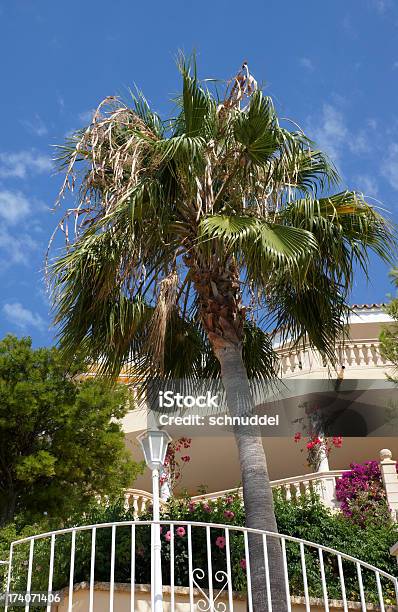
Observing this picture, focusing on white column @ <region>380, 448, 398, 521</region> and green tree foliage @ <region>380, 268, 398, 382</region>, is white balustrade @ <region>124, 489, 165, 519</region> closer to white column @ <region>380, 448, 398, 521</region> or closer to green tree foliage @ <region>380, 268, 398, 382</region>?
white column @ <region>380, 448, 398, 521</region>

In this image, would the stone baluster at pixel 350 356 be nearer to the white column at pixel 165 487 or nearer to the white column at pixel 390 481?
the white column at pixel 390 481

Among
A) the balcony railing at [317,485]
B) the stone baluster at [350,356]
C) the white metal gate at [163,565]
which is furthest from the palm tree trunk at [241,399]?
the stone baluster at [350,356]

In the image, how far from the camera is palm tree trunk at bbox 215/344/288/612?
656cm

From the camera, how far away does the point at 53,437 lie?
11.8 m

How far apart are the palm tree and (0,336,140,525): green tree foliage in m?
2.99

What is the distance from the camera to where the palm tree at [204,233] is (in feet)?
25.4

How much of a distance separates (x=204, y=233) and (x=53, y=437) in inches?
230

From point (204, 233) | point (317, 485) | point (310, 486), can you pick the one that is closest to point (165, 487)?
point (310, 486)

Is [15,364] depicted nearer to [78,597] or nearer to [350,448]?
[78,597]

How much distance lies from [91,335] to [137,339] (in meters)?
0.72

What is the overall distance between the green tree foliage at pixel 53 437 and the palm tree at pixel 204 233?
2993 millimetres

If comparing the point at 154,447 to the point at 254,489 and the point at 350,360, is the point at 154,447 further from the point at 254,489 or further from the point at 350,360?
the point at 350,360

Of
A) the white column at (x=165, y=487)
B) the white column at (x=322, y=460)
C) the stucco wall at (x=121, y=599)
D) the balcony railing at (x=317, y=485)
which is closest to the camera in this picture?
the stucco wall at (x=121, y=599)

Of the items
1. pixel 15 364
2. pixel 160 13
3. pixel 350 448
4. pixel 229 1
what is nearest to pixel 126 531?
pixel 15 364
